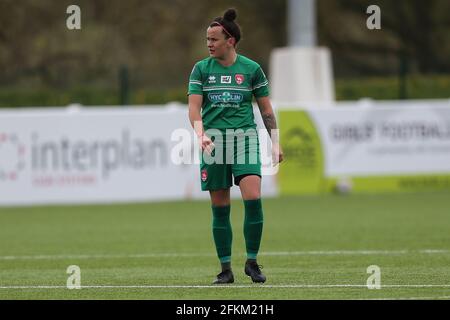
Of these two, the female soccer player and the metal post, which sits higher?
the metal post

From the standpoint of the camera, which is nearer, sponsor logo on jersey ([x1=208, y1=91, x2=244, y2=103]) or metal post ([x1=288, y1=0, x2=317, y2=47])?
sponsor logo on jersey ([x1=208, y1=91, x2=244, y2=103])

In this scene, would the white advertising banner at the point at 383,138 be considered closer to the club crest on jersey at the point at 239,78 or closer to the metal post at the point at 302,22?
the metal post at the point at 302,22

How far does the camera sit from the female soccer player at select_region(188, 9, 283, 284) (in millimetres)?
10734

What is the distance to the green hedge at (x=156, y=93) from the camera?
2784cm

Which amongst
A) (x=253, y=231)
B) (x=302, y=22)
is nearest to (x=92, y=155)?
(x=302, y=22)

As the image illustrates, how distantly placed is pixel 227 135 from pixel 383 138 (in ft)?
43.4

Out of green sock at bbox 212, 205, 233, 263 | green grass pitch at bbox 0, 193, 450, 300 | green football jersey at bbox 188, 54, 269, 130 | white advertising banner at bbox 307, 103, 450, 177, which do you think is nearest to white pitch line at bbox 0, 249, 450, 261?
green grass pitch at bbox 0, 193, 450, 300

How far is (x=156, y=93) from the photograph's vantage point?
99.0ft

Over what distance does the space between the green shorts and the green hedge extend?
51.1ft

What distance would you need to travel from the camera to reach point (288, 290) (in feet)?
33.0

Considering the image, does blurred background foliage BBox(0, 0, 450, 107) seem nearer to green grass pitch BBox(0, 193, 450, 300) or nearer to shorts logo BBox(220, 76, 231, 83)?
green grass pitch BBox(0, 193, 450, 300)

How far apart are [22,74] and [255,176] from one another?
1962cm
